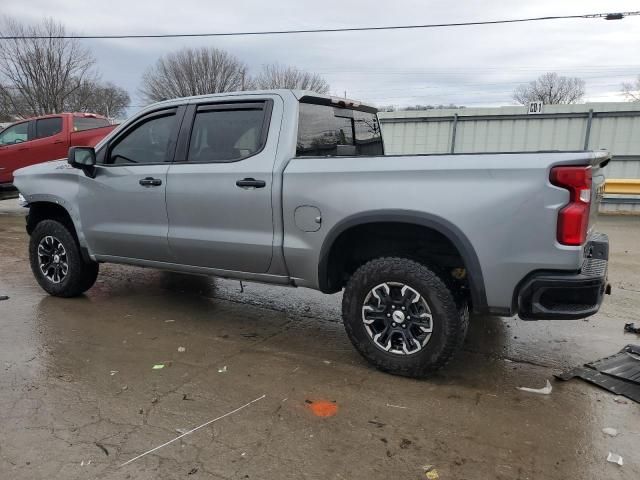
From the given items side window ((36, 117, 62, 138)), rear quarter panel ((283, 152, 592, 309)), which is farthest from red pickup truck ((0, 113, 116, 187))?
rear quarter panel ((283, 152, 592, 309))

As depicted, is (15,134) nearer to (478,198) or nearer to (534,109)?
(478,198)

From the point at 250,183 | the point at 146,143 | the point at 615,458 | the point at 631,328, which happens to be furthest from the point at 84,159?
the point at 631,328

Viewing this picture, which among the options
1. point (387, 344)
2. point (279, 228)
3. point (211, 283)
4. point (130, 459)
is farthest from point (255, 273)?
point (211, 283)

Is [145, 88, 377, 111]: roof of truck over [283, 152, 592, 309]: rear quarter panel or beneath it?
over

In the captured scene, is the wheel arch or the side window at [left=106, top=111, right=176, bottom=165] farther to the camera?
the wheel arch

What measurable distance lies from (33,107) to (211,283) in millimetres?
31272

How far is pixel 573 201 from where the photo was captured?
2865 millimetres

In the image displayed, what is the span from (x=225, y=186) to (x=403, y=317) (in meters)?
1.69

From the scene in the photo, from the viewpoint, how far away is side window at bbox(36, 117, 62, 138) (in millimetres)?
11245

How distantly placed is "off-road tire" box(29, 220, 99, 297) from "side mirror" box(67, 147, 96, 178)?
784 millimetres

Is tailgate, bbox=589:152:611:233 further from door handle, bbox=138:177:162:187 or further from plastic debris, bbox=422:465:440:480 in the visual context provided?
door handle, bbox=138:177:162:187

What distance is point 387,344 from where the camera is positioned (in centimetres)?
353

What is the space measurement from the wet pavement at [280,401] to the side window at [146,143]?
1.49m

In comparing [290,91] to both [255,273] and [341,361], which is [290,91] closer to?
[255,273]
